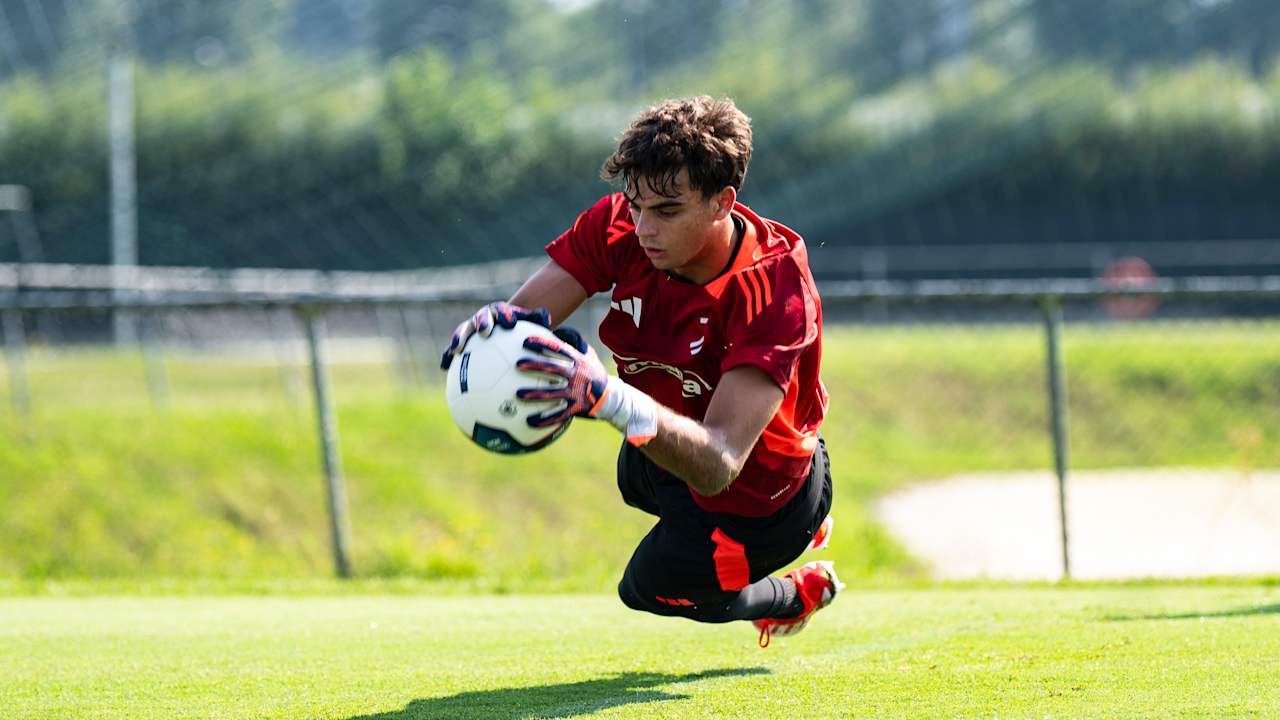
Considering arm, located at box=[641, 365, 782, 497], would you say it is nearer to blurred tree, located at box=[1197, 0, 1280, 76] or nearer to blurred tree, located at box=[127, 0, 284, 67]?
blurred tree, located at box=[127, 0, 284, 67]

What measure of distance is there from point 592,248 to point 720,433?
902 mm

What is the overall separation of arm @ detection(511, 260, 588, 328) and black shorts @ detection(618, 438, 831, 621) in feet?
1.67

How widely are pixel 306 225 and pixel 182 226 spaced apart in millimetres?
2641

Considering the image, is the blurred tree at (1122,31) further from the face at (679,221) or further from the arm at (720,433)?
the arm at (720,433)

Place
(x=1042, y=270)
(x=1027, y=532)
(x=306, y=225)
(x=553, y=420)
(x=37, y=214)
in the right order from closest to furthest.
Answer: (x=553, y=420)
(x=1027, y=532)
(x=37, y=214)
(x=306, y=225)
(x=1042, y=270)

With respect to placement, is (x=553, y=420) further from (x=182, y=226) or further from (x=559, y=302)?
(x=182, y=226)

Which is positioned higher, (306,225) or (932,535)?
(306,225)

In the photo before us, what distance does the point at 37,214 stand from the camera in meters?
25.0

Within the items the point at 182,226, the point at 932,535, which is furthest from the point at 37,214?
the point at 932,535

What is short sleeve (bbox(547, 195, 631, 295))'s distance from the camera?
3.87m

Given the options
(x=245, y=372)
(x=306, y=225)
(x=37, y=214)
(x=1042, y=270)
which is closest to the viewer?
(x=245, y=372)

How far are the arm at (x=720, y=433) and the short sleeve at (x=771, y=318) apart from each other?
38 millimetres

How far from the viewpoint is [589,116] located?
105 ft

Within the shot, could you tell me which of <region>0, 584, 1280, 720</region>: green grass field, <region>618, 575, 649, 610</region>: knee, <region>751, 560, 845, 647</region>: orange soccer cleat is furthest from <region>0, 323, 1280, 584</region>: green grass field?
<region>618, 575, 649, 610</region>: knee
